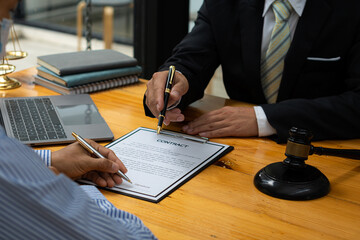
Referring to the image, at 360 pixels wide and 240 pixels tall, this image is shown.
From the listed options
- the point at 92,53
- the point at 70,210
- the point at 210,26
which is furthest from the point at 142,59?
the point at 70,210

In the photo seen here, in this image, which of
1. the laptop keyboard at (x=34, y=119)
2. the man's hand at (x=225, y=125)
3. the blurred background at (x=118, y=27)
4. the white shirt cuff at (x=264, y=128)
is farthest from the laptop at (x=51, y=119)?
the blurred background at (x=118, y=27)

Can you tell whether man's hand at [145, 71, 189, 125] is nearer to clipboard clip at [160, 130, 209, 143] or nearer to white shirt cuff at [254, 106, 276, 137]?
clipboard clip at [160, 130, 209, 143]

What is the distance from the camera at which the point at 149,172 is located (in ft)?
3.52

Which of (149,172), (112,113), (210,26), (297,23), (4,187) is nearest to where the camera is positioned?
(4,187)

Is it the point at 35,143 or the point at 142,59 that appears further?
the point at 142,59

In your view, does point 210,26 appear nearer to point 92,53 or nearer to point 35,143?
point 92,53

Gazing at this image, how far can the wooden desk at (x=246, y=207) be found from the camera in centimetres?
88

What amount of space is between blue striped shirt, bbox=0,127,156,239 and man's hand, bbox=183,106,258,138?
648 millimetres

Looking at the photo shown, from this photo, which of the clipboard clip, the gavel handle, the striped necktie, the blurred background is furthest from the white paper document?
the blurred background

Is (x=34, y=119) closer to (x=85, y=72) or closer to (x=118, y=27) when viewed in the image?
(x=85, y=72)

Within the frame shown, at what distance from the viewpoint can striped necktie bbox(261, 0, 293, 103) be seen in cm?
159

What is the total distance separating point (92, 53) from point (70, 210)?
1.27 meters

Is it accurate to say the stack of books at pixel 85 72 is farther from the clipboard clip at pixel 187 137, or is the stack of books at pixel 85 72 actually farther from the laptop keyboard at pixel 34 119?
the clipboard clip at pixel 187 137

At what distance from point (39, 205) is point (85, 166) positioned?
358 mm
